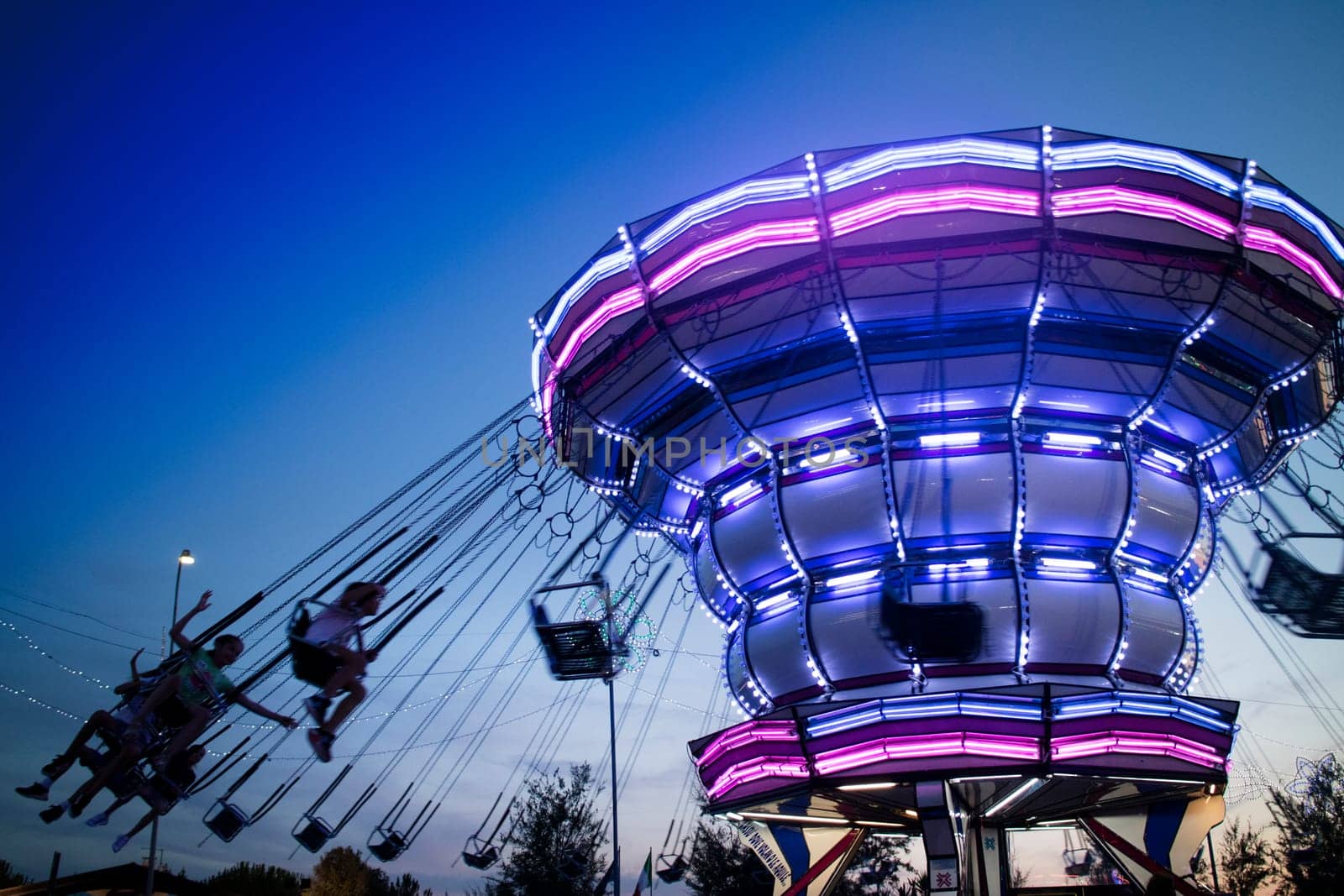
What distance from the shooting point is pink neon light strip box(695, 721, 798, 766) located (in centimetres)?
1459

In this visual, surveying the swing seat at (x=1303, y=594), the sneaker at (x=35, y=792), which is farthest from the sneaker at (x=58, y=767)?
the swing seat at (x=1303, y=594)

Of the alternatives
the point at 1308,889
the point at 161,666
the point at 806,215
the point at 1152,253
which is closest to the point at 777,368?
the point at 806,215

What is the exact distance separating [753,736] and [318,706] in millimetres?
7419

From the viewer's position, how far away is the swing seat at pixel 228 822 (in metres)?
12.6

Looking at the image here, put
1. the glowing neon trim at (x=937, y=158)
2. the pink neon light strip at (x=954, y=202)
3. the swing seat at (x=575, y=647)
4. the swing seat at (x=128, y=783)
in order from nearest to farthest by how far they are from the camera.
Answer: the swing seat at (x=128, y=783) → the glowing neon trim at (x=937, y=158) → the pink neon light strip at (x=954, y=202) → the swing seat at (x=575, y=647)

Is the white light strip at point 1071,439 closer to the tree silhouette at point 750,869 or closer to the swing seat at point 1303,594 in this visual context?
the swing seat at point 1303,594

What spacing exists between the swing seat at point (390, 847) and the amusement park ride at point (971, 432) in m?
5.91

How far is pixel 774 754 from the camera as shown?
14.9m

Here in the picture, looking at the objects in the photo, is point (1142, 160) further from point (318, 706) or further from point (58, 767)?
point (58, 767)

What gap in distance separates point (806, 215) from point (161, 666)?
1044 cm

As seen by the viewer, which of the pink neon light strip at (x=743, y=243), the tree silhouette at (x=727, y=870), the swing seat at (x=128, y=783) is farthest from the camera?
the tree silhouette at (x=727, y=870)

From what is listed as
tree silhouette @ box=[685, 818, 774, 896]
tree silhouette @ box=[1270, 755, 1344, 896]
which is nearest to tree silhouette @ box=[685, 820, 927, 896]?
tree silhouette @ box=[685, 818, 774, 896]

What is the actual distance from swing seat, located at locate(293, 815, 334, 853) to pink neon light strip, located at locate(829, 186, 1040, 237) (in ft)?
42.9

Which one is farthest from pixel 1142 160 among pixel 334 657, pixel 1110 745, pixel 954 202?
pixel 334 657
